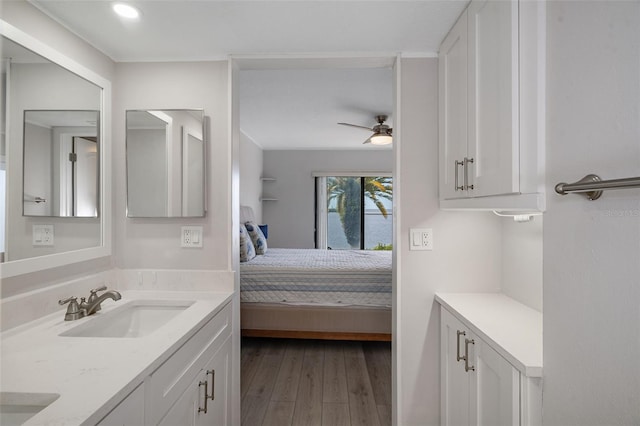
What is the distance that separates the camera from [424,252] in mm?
1782

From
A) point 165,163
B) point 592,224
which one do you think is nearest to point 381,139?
point 165,163

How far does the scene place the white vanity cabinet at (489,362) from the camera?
1.01m

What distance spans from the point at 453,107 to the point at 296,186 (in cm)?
458

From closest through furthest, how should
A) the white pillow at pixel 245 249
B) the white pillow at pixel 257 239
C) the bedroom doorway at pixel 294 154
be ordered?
the bedroom doorway at pixel 294 154 → the white pillow at pixel 245 249 → the white pillow at pixel 257 239

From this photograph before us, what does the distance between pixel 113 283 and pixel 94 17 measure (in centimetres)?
133

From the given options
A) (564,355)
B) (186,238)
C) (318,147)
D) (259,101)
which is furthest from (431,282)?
(318,147)

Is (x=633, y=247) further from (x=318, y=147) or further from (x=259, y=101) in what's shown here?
(x=318, y=147)

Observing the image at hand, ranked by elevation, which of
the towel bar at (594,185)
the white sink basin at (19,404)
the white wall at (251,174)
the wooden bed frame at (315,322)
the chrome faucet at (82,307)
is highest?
the white wall at (251,174)

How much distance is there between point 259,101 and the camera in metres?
3.36

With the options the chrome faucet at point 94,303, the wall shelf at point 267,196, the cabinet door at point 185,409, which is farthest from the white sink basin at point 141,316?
the wall shelf at point 267,196

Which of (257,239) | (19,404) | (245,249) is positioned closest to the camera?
(19,404)

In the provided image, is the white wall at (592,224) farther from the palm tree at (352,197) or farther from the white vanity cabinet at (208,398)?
the palm tree at (352,197)

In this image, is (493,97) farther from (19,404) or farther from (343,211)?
(343,211)

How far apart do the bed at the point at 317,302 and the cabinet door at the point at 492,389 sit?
1764 mm
